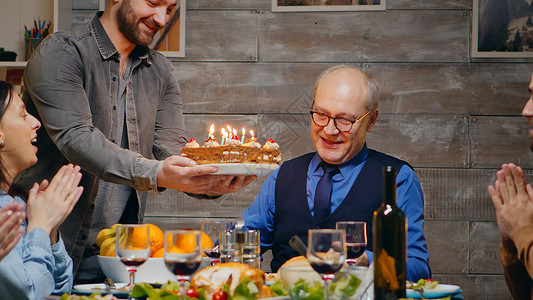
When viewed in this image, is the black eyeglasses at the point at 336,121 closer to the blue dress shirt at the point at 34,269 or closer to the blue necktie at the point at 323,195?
the blue necktie at the point at 323,195

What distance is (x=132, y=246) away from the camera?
1.47 meters

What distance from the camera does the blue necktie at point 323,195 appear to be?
2.41m

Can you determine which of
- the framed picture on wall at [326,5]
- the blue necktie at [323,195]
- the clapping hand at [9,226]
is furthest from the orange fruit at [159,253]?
the framed picture on wall at [326,5]

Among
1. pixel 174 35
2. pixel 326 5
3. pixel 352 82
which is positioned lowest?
pixel 352 82

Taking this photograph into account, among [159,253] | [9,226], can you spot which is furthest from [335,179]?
[9,226]

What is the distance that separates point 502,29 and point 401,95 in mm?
658

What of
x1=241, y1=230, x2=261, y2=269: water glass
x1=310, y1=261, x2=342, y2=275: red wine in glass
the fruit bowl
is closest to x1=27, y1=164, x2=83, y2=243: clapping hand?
the fruit bowl

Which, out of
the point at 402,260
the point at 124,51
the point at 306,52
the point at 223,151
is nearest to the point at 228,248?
the point at 223,151

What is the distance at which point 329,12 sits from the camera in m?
3.38

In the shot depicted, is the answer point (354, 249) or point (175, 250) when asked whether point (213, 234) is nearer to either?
point (354, 249)

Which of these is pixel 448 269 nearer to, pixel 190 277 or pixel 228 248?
pixel 228 248

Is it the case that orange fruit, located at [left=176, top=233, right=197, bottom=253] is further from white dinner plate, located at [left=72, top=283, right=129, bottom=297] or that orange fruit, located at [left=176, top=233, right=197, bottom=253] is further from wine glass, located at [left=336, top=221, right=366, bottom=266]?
wine glass, located at [left=336, top=221, right=366, bottom=266]

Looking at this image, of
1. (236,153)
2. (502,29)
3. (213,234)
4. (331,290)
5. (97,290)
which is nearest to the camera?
(331,290)

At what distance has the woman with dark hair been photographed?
163 centimetres
